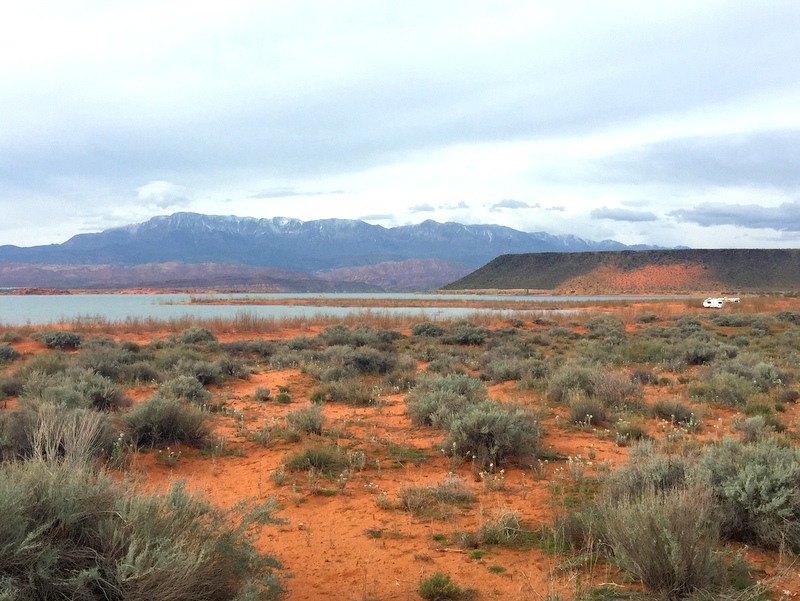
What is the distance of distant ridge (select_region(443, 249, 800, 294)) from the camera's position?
3789 inches

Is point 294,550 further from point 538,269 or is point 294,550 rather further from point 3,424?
point 538,269

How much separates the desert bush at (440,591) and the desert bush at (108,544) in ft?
3.35

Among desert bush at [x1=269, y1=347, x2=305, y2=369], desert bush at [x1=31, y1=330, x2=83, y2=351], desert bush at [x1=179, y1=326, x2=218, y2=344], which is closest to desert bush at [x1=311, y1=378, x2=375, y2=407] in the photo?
desert bush at [x1=269, y1=347, x2=305, y2=369]

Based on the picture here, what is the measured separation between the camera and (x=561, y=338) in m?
23.9

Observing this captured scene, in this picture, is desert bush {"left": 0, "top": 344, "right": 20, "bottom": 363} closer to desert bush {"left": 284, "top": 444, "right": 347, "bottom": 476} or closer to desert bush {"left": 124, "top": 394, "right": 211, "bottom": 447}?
desert bush {"left": 124, "top": 394, "right": 211, "bottom": 447}

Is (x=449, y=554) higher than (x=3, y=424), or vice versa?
(x=3, y=424)

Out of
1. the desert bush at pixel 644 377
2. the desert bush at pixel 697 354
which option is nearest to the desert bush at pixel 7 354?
the desert bush at pixel 644 377

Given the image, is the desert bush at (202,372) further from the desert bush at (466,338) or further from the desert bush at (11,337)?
the desert bush at (11,337)

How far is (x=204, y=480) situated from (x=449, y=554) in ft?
10.7

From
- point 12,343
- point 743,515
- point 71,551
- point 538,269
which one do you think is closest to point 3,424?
point 71,551

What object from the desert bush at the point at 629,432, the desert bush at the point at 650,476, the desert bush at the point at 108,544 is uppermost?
the desert bush at the point at 108,544

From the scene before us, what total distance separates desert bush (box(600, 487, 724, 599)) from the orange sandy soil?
0.26 metres

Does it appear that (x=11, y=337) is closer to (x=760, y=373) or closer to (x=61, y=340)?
(x=61, y=340)

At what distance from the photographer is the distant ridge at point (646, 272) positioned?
96250 millimetres
